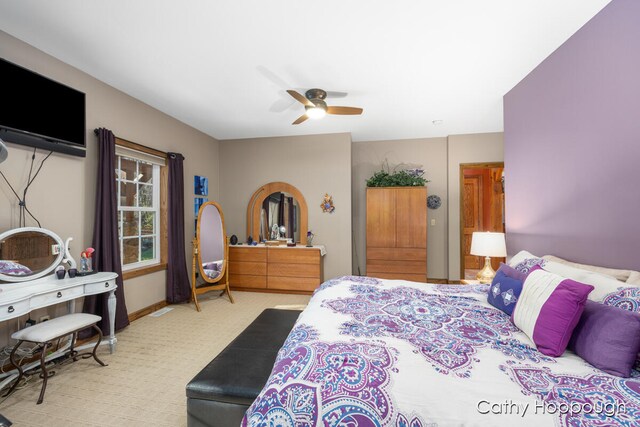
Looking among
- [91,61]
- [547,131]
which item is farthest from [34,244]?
[547,131]

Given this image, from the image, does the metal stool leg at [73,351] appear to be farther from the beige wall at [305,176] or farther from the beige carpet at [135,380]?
the beige wall at [305,176]

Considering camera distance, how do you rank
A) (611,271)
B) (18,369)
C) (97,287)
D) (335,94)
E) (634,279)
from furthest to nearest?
(335,94) < (97,287) < (18,369) < (611,271) < (634,279)

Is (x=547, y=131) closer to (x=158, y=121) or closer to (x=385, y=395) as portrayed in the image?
(x=385, y=395)

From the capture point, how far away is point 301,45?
2221 mm

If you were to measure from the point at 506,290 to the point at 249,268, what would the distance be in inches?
145

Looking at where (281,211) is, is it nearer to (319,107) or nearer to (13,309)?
(319,107)

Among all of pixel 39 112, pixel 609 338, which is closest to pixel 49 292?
pixel 39 112

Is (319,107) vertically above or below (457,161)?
above

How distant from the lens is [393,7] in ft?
5.96

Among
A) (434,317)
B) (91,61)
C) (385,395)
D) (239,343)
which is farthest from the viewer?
(91,61)

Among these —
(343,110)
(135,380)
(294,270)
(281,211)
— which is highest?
(343,110)

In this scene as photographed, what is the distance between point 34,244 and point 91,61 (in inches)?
68.2

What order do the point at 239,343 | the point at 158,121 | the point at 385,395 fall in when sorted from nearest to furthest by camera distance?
the point at 385,395, the point at 239,343, the point at 158,121

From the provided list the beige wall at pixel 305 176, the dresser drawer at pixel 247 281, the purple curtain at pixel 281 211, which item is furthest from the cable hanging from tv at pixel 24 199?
the purple curtain at pixel 281 211
